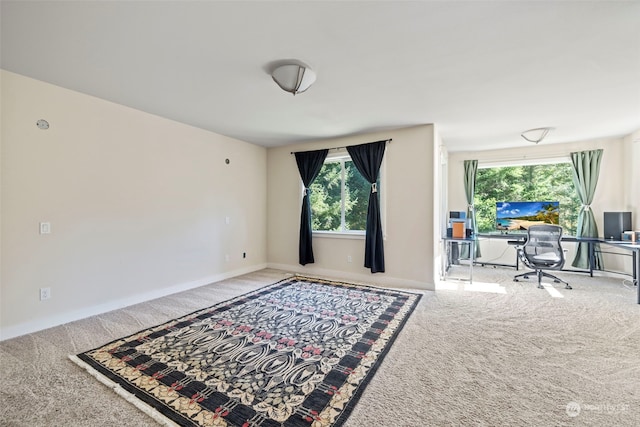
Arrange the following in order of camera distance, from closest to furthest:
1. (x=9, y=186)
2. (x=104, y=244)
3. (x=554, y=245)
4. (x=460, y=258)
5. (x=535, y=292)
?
(x=9, y=186)
(x=104, y=244)
(x=535, y=292)
(x=554, y=245)
(x=460, y=258)

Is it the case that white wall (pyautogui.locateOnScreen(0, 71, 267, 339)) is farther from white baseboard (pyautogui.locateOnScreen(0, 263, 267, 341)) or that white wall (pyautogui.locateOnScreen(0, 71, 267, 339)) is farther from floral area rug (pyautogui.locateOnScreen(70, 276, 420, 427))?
floral area rug (pyautogui.locateOnScreen(70, 276, 420, 427))

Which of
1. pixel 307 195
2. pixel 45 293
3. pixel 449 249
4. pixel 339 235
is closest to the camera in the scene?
pixel 45 293

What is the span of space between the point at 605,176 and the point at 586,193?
0.41 meters

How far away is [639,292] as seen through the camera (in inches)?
136

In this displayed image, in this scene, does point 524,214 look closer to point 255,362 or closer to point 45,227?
point 255,362

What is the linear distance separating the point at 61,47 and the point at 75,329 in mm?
2618

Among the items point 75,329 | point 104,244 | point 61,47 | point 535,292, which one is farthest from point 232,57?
point 535,292

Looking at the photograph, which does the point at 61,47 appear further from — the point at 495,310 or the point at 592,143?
the point at 592,143

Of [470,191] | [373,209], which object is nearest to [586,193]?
[470,191]

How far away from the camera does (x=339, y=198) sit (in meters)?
5.15

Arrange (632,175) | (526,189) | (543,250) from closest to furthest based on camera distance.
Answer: (543,250), (632,175), (526,189)

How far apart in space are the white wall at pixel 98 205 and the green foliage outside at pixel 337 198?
1.74 m

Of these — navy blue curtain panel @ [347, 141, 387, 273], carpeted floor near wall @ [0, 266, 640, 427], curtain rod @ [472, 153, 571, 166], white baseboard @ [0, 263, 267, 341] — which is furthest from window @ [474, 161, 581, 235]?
white baseboard @ [0, 263, 267, 341]

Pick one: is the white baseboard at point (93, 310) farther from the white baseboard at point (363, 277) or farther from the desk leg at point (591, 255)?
the desk leg at point (591, 255)
